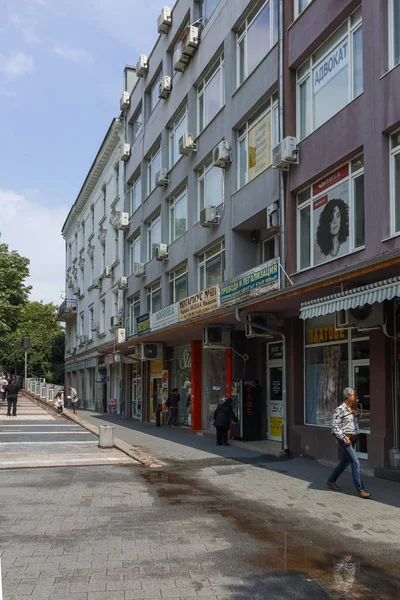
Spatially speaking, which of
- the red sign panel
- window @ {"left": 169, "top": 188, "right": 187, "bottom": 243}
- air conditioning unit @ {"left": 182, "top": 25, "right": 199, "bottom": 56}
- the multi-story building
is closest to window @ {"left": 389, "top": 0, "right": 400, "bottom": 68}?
the multi-story building

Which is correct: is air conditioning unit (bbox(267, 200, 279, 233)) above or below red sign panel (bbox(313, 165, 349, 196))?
below

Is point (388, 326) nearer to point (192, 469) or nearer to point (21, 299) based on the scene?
point (192, 469)

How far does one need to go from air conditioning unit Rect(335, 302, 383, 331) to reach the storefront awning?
3.09 feet

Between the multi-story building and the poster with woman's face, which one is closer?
the multi-story building

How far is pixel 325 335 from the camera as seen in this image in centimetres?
1434

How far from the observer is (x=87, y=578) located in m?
5.64

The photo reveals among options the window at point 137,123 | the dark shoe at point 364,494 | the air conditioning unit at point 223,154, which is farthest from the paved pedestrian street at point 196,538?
the window at point 137,123

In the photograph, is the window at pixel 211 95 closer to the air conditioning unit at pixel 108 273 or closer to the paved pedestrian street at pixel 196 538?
the paved pedestrian street at pixel 196 538

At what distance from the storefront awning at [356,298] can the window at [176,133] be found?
15.0 meters

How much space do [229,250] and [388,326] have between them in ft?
26.6

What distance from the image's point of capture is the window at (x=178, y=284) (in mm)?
24078

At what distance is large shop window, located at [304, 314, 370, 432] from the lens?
1295 centimetres

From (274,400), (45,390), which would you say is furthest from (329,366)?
(45,390)

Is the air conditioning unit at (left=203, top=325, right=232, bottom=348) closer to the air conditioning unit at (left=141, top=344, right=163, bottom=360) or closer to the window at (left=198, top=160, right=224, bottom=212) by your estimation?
the window at (left=198, top=160, right=224, bottom=212)
